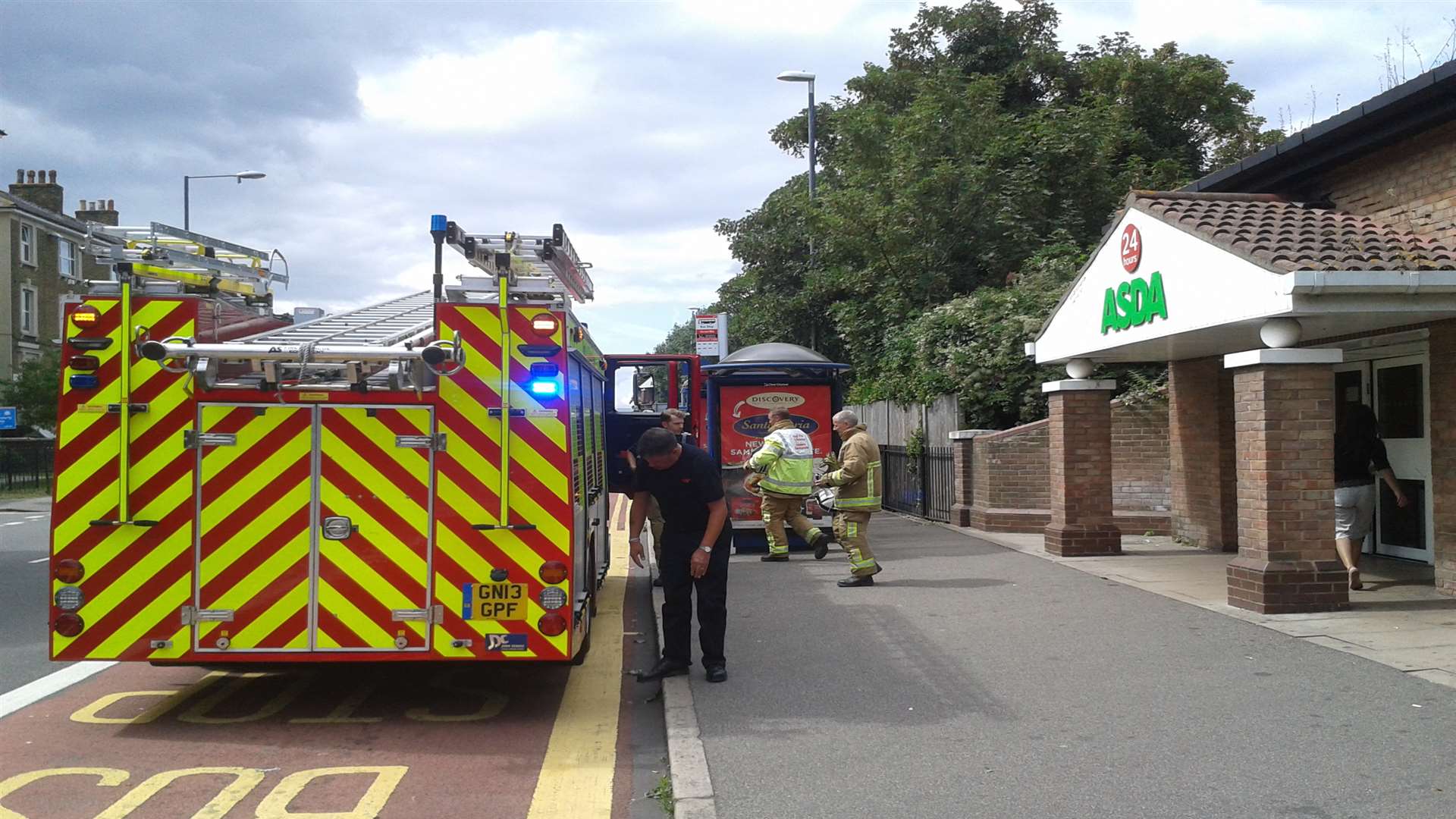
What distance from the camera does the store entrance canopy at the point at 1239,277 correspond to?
830 centimetres

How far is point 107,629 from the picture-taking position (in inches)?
231

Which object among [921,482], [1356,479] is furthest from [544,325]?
[921,482]

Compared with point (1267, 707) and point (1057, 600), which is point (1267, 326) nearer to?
point (1057, 600)

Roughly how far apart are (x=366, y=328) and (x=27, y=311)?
4004 centimetres

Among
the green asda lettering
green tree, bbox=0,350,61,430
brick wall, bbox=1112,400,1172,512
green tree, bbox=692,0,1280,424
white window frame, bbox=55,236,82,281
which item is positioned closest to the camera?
the green asda lettering

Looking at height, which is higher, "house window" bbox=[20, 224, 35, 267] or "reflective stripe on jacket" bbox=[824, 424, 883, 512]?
"house window" bbox=[20, 224, 35, 267]

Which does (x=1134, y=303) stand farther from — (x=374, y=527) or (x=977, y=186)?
(x=977, y=186)

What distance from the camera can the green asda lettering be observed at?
404 inches

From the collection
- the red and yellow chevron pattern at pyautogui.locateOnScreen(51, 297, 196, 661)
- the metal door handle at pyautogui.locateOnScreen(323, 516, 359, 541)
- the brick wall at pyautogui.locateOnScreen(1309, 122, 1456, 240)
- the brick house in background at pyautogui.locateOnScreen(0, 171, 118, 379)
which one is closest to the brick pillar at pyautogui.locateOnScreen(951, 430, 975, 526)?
the brick wall at pyautogui.locateOnScreen(1309, 122, 1456, 240)

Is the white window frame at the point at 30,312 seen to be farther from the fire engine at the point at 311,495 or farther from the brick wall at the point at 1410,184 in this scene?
the brick wall at the point at 1410,184

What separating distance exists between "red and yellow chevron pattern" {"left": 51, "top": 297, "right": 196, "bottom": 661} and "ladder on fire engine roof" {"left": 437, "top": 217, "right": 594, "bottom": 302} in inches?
58.3

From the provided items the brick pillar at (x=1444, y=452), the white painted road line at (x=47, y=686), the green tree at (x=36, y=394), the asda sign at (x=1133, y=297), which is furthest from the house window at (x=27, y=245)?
the brick pillar at (x=1444, y=452)

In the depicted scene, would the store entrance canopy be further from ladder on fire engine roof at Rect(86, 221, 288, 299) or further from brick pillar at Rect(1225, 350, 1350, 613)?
ladder on fire engine roof at Rect(86, 221, 288, 299)

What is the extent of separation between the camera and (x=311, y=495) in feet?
19.5
